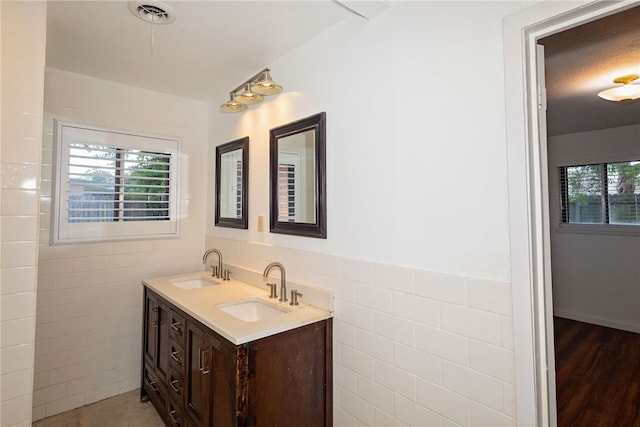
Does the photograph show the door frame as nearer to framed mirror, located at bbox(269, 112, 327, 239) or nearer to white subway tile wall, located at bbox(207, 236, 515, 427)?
white subway tile wall, located at bbox(207, 236, 515, 427)

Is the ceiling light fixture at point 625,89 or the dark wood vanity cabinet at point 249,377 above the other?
the ceiling light fixture at point 625,89

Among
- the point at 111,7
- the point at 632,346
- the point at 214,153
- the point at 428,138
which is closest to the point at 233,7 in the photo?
the point at 111,7

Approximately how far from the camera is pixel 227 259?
2766 mm

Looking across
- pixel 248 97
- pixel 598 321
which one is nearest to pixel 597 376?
pixel 598 321

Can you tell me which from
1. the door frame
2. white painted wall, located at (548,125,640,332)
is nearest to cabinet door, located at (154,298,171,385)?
the door frame

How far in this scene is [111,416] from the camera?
7.77ft

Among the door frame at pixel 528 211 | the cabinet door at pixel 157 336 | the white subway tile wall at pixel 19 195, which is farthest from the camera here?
the cabinet door at pixel 157 336

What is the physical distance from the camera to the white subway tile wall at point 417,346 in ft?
3.91

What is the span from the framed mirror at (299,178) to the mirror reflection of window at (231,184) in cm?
50

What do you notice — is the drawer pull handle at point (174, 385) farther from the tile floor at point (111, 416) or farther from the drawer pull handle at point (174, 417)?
the tile floor at point (111, 416)

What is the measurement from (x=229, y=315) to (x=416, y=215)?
1.08m

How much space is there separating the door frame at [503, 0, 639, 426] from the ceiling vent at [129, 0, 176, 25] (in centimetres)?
158

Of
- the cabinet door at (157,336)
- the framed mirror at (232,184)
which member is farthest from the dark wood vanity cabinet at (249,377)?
the framed mirror at (232,184)

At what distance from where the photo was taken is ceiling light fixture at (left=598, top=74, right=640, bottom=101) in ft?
7.59
